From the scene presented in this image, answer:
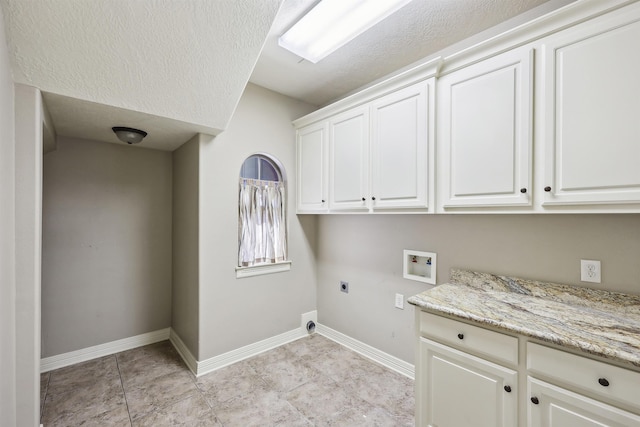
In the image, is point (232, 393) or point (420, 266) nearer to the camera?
point (232, 393)

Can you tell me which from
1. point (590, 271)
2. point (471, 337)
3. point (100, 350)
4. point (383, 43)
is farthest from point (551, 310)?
point (100, 350)

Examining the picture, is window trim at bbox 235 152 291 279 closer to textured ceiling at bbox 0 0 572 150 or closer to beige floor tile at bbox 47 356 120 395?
textured ceiling at bbox 0 0 572 150

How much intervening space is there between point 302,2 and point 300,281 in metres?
2.45

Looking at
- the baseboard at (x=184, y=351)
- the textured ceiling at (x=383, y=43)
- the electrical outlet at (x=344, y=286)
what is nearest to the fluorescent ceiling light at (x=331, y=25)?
the textured ceiling at (x=383, y=43)

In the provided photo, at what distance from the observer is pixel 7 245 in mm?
1314

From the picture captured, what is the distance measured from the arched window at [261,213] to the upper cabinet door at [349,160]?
2.13 feet

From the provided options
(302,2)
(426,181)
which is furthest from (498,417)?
(302,2)

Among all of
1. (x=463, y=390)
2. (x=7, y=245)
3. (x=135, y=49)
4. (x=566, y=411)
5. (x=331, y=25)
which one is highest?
(x=331, y=25)

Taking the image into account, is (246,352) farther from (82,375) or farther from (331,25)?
(331,25)

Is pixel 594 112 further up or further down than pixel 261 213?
further up

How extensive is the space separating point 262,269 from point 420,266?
1.48 meters

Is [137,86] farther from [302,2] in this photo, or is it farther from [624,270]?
[624,270]

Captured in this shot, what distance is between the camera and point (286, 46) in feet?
6.75

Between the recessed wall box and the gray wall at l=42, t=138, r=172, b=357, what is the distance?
97.4 inches
